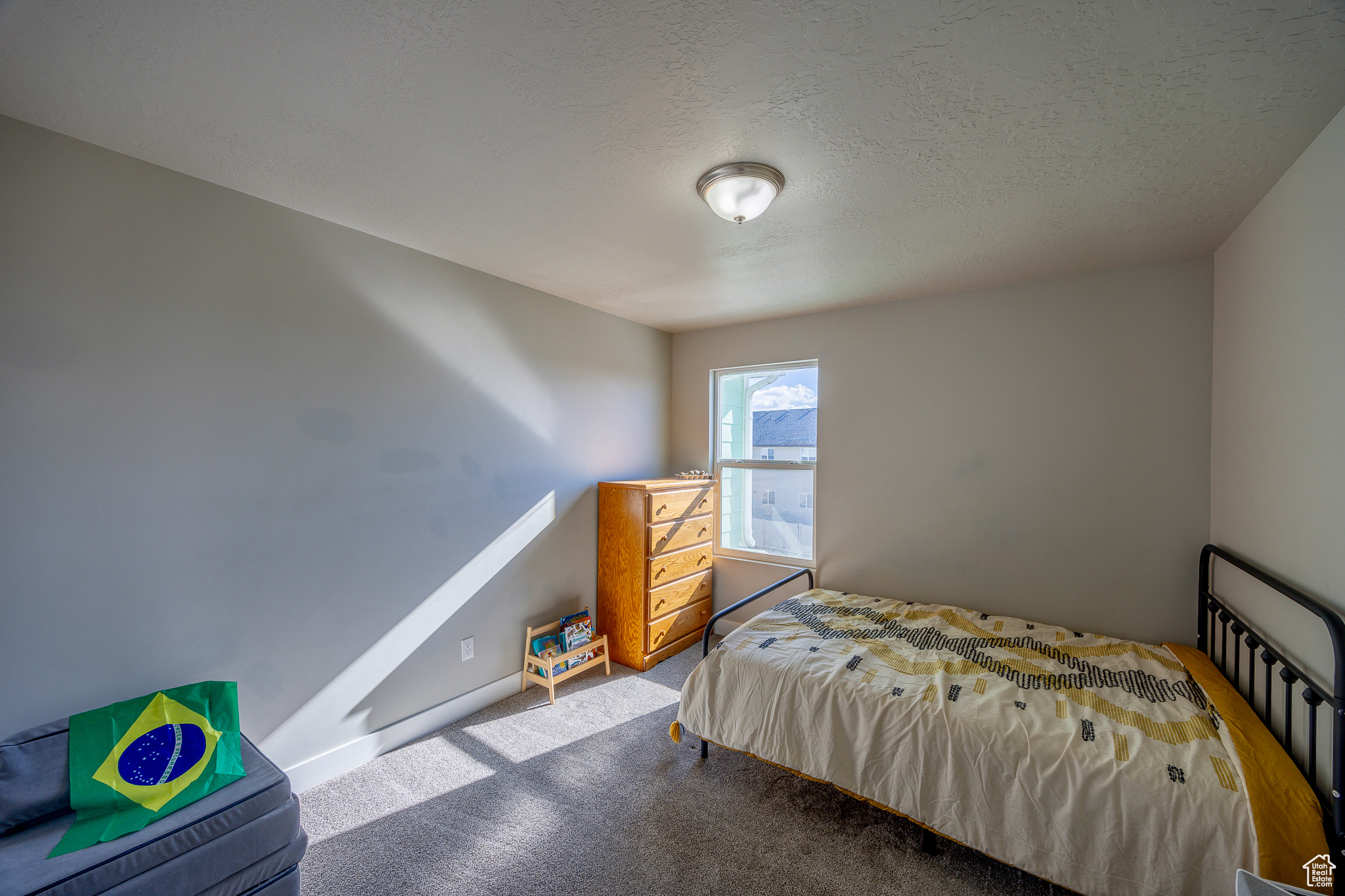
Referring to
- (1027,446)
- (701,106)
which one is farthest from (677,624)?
(701,106)

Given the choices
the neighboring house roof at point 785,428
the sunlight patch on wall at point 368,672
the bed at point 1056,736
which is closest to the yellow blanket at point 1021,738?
the bed at point 1056,736

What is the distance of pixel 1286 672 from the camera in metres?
1.70

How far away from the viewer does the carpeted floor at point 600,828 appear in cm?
180

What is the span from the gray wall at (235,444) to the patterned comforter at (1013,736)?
1586 mm

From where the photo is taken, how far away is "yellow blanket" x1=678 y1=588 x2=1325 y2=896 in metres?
1.53

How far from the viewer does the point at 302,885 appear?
1.77m

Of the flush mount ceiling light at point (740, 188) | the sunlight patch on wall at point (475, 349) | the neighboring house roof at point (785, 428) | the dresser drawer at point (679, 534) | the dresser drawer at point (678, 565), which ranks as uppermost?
the flush mount ceiling light at point (740, 188)

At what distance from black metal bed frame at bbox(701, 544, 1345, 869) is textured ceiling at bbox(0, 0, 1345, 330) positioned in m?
1.41

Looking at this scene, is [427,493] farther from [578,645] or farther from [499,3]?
[499,3]

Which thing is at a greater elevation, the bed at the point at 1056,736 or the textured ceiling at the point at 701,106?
the textured ceiling at the point at 701,106

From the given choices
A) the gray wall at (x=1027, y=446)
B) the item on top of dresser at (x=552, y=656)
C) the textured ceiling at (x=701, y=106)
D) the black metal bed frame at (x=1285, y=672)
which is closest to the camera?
the textured ceiling at (x=701, y=106)

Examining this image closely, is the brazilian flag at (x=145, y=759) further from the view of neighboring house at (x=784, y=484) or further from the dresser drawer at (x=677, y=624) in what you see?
the view of neighboring house at (x=784, y=484)

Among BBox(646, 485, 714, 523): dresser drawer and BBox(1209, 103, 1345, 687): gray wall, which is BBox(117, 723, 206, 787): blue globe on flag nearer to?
BBox(646, 485, 714, 523): dresser drawer

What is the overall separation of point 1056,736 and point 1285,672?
2.42 feet
